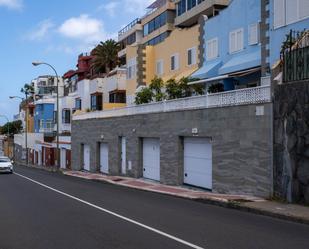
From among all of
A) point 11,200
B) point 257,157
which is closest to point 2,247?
point 11,200

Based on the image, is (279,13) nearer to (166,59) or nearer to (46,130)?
(166,59)

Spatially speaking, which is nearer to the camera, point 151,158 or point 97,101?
point 151,158

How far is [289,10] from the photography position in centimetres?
2428

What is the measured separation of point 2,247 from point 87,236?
72.8 inches

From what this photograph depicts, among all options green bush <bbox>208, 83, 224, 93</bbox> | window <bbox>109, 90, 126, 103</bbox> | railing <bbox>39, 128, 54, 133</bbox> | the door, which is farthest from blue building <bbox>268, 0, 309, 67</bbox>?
railing <bbox>39, 128, 54, 133</bbox>

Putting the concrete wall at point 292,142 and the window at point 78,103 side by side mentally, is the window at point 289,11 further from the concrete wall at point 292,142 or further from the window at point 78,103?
the window at point 78,103

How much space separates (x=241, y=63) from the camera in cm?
3061

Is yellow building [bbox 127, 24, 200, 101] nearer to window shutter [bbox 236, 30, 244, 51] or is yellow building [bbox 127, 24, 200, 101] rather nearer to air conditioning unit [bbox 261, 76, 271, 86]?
window shutter [bbox 236, 30, 244, 51]

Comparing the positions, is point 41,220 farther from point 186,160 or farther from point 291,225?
point 186,160

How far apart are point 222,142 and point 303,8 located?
6.72 m

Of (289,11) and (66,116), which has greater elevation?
(289,11)

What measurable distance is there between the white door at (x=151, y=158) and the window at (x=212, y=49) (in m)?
7.05

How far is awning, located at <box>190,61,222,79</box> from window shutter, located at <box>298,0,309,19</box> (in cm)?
1028

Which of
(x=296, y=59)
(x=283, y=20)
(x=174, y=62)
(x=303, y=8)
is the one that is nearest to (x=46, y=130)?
(x=174, y=62)
